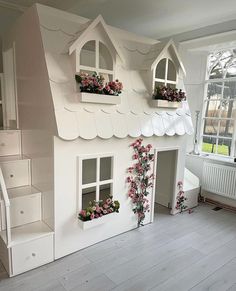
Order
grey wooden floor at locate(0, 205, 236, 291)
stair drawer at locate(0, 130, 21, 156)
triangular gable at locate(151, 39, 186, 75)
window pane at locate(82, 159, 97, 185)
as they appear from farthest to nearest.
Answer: window pane at locate(82, 159, 97, 185)
triangular gable at locate(151, 39, 186, 75)
stair drawer at locate(0, 130, 21, 156)
grey wooden floor at locate(0, 205, 236, 291)

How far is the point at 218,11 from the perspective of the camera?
3.24 m

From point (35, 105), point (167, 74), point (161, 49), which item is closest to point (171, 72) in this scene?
point (167, 74)

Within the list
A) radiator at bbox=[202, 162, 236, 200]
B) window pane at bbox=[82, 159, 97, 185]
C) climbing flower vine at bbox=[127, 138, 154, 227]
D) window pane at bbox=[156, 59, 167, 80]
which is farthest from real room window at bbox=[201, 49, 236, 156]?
window pane at bbox=[82, 159, 97, 185]

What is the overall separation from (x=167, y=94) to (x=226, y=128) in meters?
1.65

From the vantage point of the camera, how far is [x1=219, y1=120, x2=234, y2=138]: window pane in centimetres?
394

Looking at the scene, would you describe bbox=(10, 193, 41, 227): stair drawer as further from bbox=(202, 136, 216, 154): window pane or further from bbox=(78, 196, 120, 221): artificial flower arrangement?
bbox=(202, 136, 216, 154): window pane

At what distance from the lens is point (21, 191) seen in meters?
2.48

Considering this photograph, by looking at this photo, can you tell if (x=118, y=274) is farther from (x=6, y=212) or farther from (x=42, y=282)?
(x=6, y=212)

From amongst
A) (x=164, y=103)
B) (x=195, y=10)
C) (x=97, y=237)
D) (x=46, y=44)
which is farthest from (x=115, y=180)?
(x=195, y=10)

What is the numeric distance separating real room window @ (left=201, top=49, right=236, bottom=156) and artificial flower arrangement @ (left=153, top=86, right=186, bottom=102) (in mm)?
1346

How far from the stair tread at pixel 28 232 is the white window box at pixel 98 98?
1356mm

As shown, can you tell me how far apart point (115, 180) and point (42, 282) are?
4.06ft

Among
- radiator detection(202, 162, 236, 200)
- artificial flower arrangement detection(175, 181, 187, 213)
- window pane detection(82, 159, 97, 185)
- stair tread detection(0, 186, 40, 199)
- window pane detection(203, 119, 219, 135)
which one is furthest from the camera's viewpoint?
window pane detection(203, 119, 219, 135)

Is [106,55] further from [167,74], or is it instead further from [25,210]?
[25,210]
